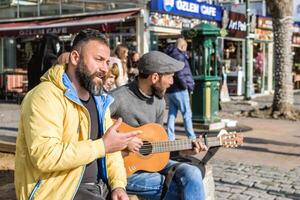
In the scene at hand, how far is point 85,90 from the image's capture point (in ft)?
9.74

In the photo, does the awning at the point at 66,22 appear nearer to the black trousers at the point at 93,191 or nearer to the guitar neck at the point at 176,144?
the guitar neck at the point at 176,144

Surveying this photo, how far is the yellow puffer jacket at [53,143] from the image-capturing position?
8.66 feet

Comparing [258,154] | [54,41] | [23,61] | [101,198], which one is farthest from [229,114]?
[101,198]

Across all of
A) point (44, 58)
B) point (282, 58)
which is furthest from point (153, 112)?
point (282, 58)

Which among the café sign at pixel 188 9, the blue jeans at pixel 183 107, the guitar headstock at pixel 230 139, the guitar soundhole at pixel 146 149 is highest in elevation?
the café sign at pixel 188 9

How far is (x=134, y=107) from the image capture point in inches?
165

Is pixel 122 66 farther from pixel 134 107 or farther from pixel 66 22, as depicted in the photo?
pixel 66 22

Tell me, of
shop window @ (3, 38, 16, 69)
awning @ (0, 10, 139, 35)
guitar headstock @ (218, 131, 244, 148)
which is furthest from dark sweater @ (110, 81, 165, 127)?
shop window @ (3, 38, 16, 69)

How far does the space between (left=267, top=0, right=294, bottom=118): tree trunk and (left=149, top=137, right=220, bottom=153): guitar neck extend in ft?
30.3

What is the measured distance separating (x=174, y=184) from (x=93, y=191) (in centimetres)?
99

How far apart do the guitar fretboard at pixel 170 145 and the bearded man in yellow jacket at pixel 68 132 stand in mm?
822

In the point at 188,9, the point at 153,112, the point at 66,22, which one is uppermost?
the point at 188,9

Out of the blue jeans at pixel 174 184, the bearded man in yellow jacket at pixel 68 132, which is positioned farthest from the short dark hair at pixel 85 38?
the blue jeans at pixel 174 184

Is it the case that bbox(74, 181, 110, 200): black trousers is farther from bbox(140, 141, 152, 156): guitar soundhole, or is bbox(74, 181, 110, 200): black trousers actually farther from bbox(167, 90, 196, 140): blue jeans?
bbox(167, 90, 196, 140): blue jeans
